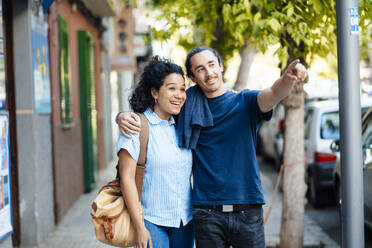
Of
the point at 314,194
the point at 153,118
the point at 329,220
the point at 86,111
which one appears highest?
the point at 86,111

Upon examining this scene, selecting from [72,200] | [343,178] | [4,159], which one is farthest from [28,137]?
[343,178]

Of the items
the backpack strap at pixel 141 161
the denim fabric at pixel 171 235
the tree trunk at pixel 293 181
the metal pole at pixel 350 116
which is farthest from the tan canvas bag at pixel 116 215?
the tree trunk at pixel 293 181

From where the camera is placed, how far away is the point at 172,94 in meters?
3.06

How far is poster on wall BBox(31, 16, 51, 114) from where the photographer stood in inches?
232

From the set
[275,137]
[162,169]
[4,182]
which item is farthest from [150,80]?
[275,137]

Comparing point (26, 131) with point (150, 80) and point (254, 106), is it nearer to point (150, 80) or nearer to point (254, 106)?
point (150, 80)

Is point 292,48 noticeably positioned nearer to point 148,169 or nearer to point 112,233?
point 148,169

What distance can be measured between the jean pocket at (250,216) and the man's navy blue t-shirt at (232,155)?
60mm

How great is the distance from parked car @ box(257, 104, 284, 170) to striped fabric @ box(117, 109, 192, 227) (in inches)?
327

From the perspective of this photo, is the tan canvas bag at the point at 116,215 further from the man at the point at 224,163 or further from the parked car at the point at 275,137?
the parked car at the point at 275,137

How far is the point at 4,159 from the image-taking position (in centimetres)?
469

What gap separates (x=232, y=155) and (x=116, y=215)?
30.3 inches

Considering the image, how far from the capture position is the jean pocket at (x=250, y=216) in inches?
117

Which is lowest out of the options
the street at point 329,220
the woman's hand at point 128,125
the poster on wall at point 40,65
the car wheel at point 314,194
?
the street at point 329,220
